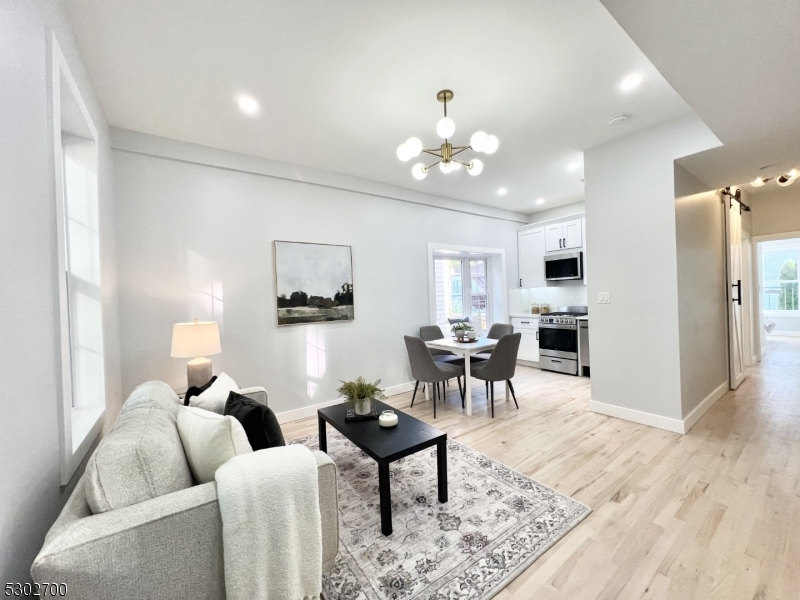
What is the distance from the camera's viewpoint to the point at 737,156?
2.81 meters

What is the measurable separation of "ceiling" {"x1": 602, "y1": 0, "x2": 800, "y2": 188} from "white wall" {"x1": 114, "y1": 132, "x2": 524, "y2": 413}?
121 inches

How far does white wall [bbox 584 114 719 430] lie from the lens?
9.62ft

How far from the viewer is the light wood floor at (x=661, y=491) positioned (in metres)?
1.50

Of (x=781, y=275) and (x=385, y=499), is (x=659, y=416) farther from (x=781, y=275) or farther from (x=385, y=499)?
(x=781, y=275)

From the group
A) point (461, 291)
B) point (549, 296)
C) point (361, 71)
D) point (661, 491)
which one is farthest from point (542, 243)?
point (361, 71)

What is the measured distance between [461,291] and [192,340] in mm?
4221

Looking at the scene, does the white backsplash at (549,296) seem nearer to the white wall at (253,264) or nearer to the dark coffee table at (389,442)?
the white wall at (253,264)

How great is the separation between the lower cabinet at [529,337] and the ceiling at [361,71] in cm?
308

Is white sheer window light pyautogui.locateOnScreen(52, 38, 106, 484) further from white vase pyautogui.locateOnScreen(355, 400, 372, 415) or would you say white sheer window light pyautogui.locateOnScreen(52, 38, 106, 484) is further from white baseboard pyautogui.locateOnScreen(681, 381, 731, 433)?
white baseboard pyautogui.locateOnScreen(681, 381, 731, 433)

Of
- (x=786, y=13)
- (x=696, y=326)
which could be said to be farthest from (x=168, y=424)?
(x=696, y=326)

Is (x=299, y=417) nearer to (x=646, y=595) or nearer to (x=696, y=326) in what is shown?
(x=646, y=595)

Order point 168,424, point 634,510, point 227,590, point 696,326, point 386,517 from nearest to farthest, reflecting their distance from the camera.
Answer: point 227,590 < point 168,424 < point 386,517 < point 634,510 < point 696,326

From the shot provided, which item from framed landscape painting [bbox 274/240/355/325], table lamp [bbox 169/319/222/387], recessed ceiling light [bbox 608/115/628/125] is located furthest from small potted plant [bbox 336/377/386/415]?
recessed ceiling light [bbox 608/115/628/125]

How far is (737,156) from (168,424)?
4.52 m
